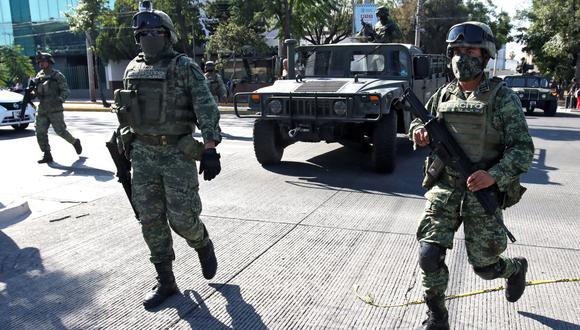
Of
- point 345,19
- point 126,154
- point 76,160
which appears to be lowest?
point 76,160

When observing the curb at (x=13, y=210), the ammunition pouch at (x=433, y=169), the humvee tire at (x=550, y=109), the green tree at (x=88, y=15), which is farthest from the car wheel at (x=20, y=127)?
the humvee tire at (x=550, y=109)

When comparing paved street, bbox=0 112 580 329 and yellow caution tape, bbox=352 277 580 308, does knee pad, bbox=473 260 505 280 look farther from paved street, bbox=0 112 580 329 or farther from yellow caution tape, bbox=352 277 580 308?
yellow caution tape, bbox=352 277 580 308

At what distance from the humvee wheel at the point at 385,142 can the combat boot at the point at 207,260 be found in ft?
12.3

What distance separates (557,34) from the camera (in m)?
23.6

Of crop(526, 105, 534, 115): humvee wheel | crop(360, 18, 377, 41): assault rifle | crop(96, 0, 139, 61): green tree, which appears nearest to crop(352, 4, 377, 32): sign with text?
crop(526, 105, 534, 115): humvee wheel

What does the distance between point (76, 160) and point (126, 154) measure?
5.42 meters

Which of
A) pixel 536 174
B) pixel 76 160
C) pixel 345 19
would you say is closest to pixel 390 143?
pixel 536 174

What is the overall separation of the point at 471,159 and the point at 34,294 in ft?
9.07

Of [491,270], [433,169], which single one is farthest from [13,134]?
[491,270]

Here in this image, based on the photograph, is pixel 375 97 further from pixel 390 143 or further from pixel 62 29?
pixel 62 29

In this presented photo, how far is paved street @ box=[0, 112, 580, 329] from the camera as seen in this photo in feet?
9.71

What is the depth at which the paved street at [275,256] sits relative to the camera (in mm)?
2959

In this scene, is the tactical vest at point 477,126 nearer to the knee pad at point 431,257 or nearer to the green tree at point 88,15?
the knee pad at point 431,257

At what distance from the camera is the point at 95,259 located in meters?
3.85
